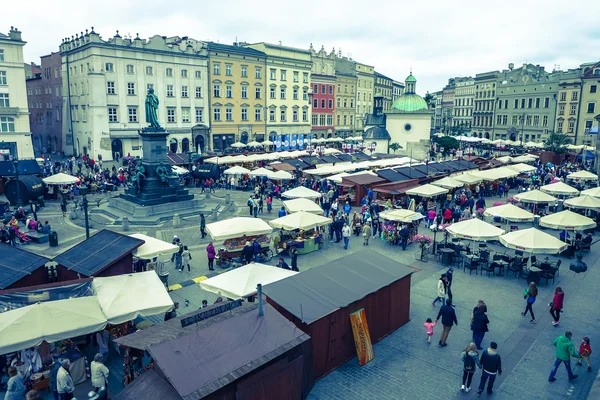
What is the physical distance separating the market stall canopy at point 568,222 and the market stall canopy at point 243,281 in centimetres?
1285

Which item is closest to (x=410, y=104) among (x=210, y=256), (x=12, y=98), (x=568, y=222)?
(x=568, y=222)

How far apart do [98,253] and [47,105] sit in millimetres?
58807

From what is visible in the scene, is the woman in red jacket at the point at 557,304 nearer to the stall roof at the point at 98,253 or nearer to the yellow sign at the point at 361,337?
the yellow sign at the point at 361,337

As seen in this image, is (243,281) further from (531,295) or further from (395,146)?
(395,146)

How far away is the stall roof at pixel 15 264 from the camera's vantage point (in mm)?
11750

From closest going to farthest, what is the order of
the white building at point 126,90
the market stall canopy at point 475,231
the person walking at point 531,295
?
the person walking at point 531,295 < the market stall canopy at point 475,231 < the white building at point 126,90

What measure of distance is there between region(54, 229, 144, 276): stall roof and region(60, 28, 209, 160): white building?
129ft

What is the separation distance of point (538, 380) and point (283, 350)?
246 inches

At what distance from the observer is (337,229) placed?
840 inches

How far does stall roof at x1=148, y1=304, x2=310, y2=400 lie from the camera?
278 inches

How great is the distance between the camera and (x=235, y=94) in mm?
61250

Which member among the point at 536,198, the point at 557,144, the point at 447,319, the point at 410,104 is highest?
the point at 410,104

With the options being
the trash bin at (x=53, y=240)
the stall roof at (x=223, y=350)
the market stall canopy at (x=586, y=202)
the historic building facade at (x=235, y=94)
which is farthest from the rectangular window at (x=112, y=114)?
the stall roof at (x=223, y=350)

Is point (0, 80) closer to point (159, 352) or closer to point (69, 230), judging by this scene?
point (69, 230)
